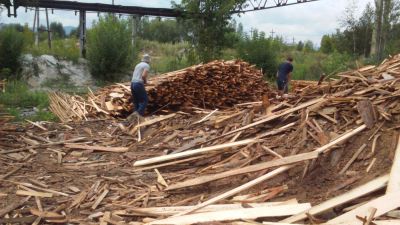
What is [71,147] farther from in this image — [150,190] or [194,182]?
[194,182]

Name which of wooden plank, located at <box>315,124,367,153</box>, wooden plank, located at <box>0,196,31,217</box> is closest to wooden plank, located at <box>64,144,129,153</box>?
wooden plank, located at <box>0,196,31,217</box>

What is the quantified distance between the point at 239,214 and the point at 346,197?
43.3 inches

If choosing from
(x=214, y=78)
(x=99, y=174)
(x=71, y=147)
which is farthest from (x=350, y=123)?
(x=214, y=78)

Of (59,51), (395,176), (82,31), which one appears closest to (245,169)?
(395,176)

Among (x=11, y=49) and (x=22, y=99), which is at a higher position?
(x=11, y=49)

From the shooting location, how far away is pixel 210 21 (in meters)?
24.8

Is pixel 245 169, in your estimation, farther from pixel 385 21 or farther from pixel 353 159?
pixel 385 21

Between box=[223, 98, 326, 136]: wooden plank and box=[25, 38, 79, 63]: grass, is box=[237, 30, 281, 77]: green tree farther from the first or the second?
box=[223, 98, 326, 136]: wooden plank

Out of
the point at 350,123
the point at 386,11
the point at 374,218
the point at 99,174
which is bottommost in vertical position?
the point at 99,174

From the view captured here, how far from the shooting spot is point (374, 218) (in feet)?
14.2

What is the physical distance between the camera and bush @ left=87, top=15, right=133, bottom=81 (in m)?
24.2

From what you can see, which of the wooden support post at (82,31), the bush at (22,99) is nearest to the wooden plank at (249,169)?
the bush at (22,99)

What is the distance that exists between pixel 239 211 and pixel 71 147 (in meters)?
4.79

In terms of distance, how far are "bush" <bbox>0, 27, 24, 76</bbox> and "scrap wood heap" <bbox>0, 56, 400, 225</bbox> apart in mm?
15786
